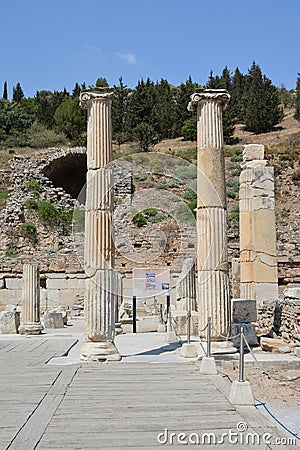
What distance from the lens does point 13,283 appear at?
24250mm

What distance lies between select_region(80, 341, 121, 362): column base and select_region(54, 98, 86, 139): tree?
50778 mm

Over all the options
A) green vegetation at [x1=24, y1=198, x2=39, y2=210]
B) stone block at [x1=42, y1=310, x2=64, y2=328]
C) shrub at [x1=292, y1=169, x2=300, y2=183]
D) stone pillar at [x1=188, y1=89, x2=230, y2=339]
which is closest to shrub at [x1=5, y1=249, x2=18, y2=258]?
green vegetation at [x1=24, y1=198, x2=39, y2=210]

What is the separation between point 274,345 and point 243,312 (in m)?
1.46

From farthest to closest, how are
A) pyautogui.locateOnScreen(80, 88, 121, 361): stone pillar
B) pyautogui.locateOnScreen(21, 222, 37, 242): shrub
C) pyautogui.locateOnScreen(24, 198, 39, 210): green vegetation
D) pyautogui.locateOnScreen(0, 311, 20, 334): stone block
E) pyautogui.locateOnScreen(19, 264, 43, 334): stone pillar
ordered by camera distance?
pyautogui.locateOnScreen(24, 198, 39, 210): green vegetation, pyautogui.locateOnScreen(21, 222, 37, 242): shrub, pyautogui.locateOnScreen(0, 311, 20, 334): stone block, pyautogui.locateOnScreen(19, 264, 43, 334): stone pillar, pyautogui.locateOnScreen(80, 88, 121, 361): stone pillar

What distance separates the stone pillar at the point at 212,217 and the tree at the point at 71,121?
4980cm

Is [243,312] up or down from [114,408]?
up

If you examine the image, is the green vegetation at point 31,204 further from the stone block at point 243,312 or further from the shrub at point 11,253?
the stone block at point 243,312

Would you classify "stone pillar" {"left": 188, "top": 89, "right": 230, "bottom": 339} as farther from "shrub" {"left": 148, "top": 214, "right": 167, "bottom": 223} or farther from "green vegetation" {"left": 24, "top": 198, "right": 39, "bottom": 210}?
"green vegetation" {"left": 24, "top": 198, "right": 39, "bottom": 210}

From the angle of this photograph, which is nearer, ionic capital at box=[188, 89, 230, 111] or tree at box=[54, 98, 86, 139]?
ionic capital at box=[188, 89, 230, 111]

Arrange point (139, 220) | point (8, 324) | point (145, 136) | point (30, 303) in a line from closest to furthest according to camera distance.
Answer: point (30, 303) < point (8, 324) < point (139, 220) < point (145, 136)

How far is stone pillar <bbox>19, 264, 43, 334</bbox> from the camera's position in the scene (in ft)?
53.8

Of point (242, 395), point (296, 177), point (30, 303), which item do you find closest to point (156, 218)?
point (296, 177)

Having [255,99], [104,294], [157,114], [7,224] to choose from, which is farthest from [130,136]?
[104,294]

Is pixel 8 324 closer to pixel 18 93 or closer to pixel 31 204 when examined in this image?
pixel 31 204
